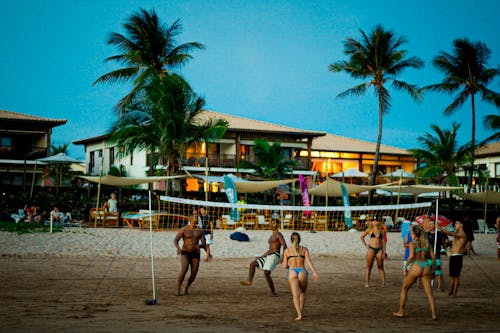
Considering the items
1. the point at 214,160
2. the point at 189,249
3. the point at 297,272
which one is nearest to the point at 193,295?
the point at 189,249

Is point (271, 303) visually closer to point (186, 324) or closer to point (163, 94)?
point (186, 324)

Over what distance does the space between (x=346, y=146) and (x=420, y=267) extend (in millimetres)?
37467

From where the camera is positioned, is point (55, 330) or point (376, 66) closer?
point (55, 330)

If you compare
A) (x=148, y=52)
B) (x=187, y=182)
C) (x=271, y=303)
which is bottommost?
(x=271, y=303)

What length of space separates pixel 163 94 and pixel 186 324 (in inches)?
720

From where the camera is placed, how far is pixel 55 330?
6984mm

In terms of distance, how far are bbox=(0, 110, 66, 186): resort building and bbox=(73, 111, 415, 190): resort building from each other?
3.62 m

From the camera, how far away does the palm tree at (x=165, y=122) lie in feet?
82.6

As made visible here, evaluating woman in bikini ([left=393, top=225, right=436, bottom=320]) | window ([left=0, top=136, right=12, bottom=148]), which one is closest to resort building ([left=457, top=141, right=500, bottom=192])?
window ([left=0, top=136, right=12, bottom=148])

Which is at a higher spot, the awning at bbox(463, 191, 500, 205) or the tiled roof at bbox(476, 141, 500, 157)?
the tiled roof at bbox(476, 141, 500, 157)

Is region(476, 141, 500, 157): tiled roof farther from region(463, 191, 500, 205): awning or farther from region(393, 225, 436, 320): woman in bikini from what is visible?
region(393, 225, 436, 320): woman in bikini

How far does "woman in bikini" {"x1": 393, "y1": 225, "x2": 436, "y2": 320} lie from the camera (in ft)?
26.9

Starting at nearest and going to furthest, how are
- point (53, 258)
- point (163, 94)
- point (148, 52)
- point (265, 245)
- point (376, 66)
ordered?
1. point (53, 258)
2. point (265, 245)
3. point (163, 94)
4. point (148, 52)
5. point (376, 66)

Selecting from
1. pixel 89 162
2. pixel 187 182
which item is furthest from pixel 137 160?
pixel 89 162
